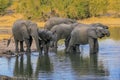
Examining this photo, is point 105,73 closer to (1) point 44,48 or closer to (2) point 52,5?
(1) point 44,48

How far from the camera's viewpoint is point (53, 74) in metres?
17.5

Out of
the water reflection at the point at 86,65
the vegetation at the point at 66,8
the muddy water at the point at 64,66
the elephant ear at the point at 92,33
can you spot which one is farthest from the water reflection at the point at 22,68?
the vegetation at the point at 66,8

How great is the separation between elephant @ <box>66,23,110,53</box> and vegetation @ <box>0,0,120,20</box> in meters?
40.9

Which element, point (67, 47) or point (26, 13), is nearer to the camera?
point (67, 47)

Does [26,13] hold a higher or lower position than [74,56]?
lower

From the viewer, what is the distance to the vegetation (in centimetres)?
6725

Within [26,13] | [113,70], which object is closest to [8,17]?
[26,13]

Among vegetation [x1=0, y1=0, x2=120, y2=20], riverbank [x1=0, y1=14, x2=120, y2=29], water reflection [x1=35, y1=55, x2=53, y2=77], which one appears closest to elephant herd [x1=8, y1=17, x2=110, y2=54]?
water reflection [x1=35, y1=55, x2=53, y2=77]

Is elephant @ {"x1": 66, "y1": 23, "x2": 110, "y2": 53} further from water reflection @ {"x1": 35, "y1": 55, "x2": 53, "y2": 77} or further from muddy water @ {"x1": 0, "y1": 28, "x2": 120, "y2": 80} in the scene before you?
water reflection @ {"x1": 35, "y1": 55, "x2": 53, "y2": 77}

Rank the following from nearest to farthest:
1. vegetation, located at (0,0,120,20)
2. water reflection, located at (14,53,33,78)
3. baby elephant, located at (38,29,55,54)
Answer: water reflection, located at (14,53,33,78)
baby elephant, located at (38,29,55,54)
vegetation, located at (0,0,120,20)

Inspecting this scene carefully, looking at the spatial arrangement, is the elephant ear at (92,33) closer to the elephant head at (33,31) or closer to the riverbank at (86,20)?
the elephant head at (33,31)

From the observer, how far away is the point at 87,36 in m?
25.1

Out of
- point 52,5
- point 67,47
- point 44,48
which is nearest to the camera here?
point 44,48

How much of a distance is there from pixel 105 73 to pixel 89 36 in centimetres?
755
